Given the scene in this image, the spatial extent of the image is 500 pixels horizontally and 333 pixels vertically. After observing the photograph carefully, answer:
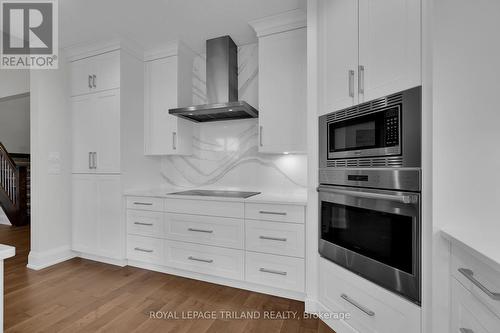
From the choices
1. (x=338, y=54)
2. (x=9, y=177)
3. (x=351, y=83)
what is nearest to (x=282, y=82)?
(x=338, y=54)

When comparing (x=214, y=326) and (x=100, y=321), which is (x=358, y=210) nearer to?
(x=214, y=326)

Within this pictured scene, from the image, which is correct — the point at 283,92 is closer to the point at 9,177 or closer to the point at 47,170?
the point at 47,170

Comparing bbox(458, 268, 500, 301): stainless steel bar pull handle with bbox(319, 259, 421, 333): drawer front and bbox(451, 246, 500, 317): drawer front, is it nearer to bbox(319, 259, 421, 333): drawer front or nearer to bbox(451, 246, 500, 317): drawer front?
bbox(451, 246, 500, 317): drawer front

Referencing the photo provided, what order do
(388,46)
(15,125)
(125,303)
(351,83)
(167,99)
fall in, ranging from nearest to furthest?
(388,46), (351,83), (125,303), (167,99), (15,125)

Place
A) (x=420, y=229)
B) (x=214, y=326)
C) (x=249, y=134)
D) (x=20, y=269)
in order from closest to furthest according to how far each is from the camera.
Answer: (x=420, y=229)
(x=214, y=326)
(x=20, y=269)
(x=249, y=134)

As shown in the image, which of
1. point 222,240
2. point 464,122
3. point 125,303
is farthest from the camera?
point 222,240

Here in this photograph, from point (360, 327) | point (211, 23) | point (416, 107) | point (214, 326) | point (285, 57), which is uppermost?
point (211, 23)

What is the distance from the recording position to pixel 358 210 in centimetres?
155

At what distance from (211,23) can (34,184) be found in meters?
2.61

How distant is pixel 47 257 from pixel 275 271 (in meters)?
2.59

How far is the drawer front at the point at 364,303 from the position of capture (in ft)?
4.13

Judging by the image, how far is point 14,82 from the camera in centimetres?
387

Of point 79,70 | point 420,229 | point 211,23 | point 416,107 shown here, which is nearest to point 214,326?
point 420,229

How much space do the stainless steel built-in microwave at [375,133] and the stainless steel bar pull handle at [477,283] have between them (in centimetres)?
49
